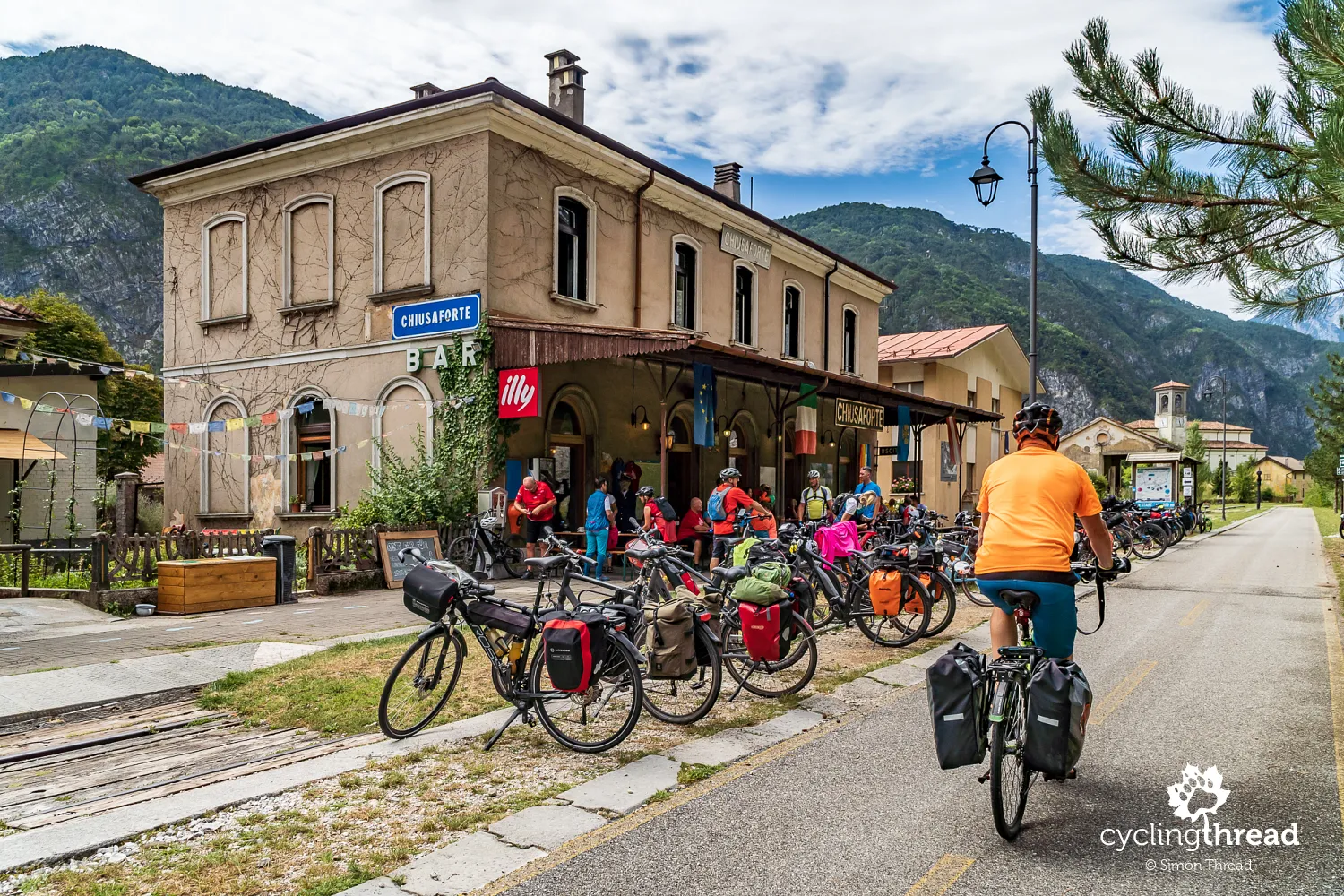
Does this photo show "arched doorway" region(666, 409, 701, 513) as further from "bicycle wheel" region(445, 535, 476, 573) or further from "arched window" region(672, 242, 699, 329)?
"bicycle wheel" region(445, 535, 476, 573)

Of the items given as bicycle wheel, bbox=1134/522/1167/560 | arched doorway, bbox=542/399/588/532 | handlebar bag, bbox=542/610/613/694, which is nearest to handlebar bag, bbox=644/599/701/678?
handlebar bag, bbox=542/610/613/694

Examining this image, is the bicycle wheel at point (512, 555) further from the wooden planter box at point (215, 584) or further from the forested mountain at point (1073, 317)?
the forested mountain at point (1073, 317)

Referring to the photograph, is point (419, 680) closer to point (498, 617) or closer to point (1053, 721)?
point (498, 617)

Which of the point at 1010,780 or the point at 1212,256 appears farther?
the point at 1212,256

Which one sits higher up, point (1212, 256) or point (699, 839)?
point (1212, 256)

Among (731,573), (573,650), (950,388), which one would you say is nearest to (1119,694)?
(731,573)

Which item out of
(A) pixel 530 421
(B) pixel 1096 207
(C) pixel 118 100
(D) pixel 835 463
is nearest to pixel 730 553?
(B) pixel 1096 207

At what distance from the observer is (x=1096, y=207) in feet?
23.3

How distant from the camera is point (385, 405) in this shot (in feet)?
53.7

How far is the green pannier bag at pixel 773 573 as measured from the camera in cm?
670

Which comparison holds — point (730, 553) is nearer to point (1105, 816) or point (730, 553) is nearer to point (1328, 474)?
point (1105, 816)

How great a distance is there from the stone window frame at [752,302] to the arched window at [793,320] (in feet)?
6.43

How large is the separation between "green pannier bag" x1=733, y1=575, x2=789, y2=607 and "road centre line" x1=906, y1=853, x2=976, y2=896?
8.81ft

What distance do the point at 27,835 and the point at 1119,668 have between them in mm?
7737
